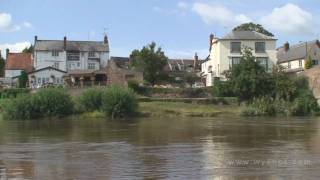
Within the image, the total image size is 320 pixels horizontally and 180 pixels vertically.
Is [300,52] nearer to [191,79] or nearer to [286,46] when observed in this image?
[286,46]

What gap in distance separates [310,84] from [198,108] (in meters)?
20.0

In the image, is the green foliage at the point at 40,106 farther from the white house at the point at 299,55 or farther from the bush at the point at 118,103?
the white house at the point at 299,55

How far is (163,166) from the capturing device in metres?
26.3

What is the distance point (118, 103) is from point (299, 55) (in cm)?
5140

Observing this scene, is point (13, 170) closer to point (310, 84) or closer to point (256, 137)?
point (256, 137)

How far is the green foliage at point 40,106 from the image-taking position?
8194 cm

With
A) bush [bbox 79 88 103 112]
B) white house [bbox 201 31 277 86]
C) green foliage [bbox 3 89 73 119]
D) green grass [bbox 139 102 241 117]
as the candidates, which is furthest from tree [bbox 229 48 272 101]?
green foliage [bbox 3 89 73 119]

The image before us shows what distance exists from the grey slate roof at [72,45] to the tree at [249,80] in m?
46.1

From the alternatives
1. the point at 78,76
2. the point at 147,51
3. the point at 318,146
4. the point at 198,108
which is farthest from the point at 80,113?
the point at 318,146

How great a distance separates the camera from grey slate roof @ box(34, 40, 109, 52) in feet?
438

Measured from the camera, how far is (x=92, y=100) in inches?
3381

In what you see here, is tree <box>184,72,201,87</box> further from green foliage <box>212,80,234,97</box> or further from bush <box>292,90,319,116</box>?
bush <box>292,90,319,116</box>

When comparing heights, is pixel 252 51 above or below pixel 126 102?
above

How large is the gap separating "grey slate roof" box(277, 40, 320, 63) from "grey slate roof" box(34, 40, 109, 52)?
3912 centimetres
